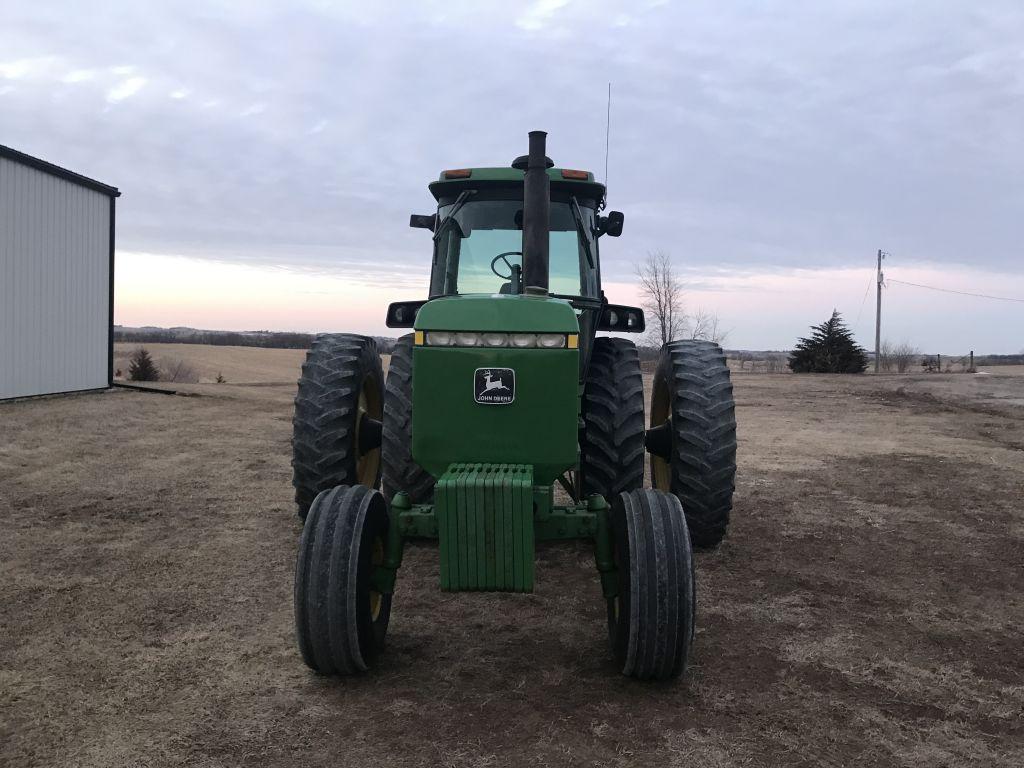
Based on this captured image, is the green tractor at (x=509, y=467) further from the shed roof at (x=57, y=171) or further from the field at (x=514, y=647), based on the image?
the shed roof at (x=57, y=171)

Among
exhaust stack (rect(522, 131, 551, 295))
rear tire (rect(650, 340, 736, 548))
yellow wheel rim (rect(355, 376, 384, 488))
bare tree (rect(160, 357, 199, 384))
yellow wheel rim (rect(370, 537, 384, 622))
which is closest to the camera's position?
yellow wheel rim (rect(370, 537, 384, 622))

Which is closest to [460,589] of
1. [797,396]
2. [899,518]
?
[899,518]

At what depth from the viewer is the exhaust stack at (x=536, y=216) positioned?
445cm

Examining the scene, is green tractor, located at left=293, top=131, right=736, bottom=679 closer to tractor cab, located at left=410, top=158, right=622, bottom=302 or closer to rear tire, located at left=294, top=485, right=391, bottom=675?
rear tire, located at left=294, top=485, right=391, bottom=675

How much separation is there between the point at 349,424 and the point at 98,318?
1447cm

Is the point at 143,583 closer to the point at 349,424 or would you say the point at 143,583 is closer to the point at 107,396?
the point at 349,424

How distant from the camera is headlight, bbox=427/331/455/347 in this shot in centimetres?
385

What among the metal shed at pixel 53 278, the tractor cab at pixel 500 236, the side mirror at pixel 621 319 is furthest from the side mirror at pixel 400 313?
the metal shed at pixel 53 278

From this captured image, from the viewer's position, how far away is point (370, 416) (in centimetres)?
618

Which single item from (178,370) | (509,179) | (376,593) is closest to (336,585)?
(376,593)

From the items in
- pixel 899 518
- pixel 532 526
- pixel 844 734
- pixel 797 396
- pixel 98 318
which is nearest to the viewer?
pixel 844 734

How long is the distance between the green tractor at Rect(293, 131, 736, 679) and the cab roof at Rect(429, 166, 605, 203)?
2.75 feet

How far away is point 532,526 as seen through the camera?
3.51 metres

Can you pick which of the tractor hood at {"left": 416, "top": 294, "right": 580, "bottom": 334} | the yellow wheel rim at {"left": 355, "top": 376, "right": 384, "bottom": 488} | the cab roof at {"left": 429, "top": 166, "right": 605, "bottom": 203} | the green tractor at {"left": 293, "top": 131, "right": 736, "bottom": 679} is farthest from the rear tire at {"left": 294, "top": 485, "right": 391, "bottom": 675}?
the cab roof at {"left": 429, "top": 166, "right": 605, "bottom": 203}
